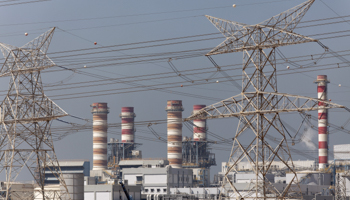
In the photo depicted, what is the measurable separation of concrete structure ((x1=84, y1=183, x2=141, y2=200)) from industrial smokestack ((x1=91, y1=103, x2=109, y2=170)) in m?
42.4

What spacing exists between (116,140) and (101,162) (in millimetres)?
6036

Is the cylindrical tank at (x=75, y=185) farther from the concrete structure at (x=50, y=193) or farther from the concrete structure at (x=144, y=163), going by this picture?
the concrete structure at (x=144, y=163)

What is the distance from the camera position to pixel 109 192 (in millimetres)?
75750

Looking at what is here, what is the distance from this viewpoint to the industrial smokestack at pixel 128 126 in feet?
415

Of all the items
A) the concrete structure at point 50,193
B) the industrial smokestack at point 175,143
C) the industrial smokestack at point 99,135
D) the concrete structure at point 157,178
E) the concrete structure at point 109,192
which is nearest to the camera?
the concrete structure at point 50,193

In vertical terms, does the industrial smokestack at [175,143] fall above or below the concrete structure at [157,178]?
above

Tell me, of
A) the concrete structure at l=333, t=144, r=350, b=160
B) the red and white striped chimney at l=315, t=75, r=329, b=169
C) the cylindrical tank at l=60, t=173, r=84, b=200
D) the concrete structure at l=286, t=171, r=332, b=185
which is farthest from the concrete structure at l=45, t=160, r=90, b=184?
→ the cylindrical tank at l=60, t=173, r=84, b=200

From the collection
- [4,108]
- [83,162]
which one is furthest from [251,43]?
[83,162]

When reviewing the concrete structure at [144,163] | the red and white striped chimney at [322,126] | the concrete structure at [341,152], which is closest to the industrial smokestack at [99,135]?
the concrete structure at [144,163]

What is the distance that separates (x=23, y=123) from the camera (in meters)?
39.9

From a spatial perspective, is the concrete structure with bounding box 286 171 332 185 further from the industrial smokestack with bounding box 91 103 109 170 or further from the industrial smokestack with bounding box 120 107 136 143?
the industrial smokestack with bounding box 91 103 109 170

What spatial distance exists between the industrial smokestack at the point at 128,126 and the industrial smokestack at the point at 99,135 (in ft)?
15.9

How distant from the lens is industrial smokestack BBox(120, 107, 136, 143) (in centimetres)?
12662

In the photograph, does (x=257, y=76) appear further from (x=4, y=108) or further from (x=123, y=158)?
(x=123, y=158)
